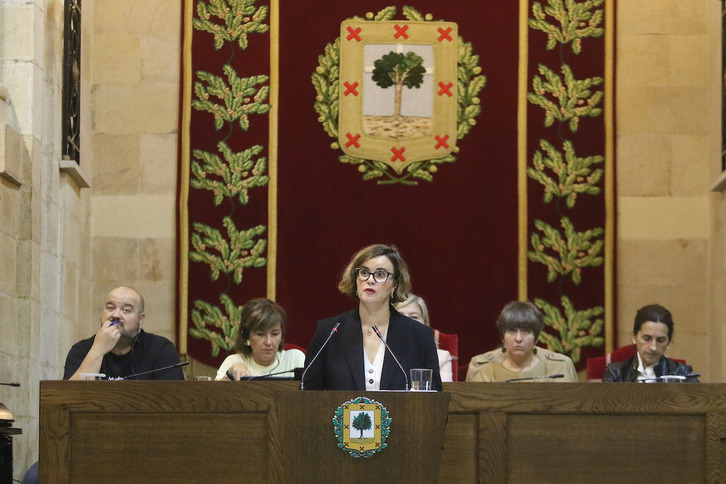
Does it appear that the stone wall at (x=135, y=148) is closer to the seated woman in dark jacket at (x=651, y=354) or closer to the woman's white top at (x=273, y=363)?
the woman's white top at (x=273, y=363)

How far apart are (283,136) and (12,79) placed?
1.94 meters

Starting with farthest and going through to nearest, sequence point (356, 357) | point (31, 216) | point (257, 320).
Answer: point (31, 216) < point (257, 320) < point (356, 357)

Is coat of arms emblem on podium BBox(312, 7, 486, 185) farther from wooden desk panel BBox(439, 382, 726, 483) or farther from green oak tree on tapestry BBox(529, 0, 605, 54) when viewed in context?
wooden desk panel BBox(439, 382, 726, 483)

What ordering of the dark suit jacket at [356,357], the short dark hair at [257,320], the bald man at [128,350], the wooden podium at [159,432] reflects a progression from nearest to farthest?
the wooden podium at [159,432] → the dark suit jacket at [356,357] → the bald man at [128,350] → the short dark hair at [257,320]

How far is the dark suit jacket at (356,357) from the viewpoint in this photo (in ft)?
14.7

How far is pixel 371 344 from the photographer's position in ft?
15.0

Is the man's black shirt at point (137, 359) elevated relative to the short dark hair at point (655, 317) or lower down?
lower down

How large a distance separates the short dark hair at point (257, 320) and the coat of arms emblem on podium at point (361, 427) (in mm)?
1694

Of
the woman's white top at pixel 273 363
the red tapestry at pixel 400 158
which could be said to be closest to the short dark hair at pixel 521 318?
the woman's white top at pixel 273 363

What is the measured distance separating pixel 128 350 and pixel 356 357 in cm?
140

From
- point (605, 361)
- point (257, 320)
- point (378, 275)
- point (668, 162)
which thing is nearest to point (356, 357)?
point (378, 275)

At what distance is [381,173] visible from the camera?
7.77m

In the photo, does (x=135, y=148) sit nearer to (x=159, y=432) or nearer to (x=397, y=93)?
(x=397, y=93)

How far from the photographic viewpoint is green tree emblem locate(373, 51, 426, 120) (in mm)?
7801
